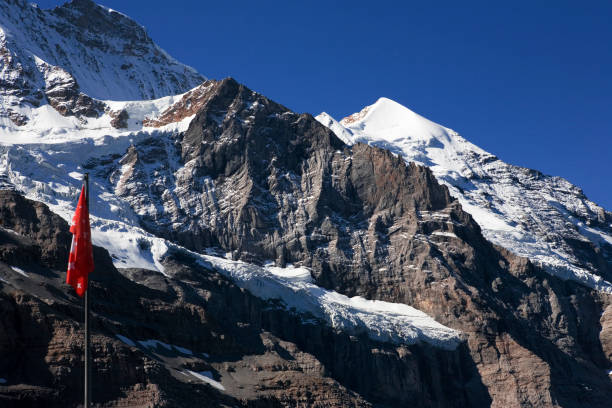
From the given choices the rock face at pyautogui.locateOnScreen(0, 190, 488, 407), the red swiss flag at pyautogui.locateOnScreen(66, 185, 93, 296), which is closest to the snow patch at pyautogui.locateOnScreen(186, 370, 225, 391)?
the rock face at pyautogui.locateOnScreen(0, 190, 488, 407)

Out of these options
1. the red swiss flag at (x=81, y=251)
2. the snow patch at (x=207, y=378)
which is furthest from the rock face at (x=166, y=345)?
the red swiss flag at (x=81, y=251)

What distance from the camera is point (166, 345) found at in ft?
474

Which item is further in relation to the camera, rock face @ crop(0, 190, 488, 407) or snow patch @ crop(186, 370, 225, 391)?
snow patch @ crop(186, 370, 225, 391)

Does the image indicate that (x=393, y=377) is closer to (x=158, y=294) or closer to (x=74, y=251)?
(x=158, y=294)

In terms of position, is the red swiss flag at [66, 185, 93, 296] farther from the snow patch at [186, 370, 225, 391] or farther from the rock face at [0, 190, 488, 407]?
the snow patch at [186, 370, 225, 391]

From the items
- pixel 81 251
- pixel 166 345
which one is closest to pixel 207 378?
pixel 166 345

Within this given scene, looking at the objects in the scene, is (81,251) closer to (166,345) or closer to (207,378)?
(207,378)

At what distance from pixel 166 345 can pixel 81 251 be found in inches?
3385

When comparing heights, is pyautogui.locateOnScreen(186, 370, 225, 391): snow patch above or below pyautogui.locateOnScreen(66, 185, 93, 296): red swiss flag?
above

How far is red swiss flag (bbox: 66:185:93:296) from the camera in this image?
196ft

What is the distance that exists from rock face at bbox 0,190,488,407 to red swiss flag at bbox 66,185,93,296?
50.6 meters

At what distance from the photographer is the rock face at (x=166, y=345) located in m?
116

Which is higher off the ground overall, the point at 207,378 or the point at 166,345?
the point at 166,345

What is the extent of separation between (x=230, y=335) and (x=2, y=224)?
1363 inches
